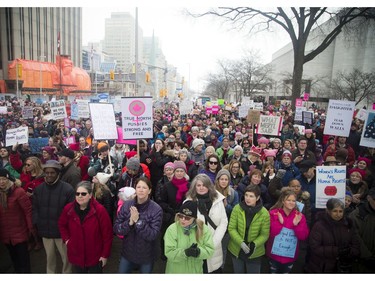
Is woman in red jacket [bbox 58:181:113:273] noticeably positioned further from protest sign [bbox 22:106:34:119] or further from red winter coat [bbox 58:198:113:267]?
protest sign [bbox 22:106:34:119]

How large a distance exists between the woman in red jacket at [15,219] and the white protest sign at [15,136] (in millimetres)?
3783

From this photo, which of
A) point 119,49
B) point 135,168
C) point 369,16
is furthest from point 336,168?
point 119,49

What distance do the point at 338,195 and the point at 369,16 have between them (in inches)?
576

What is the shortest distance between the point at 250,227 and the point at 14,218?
3.05 meters

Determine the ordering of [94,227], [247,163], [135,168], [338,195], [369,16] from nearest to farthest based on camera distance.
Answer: [94,227]
[338,195]
[135,168]
[247,163]
[369,16]

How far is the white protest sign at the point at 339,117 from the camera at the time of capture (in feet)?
24.9

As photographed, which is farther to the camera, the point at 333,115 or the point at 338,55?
the point at 338,55

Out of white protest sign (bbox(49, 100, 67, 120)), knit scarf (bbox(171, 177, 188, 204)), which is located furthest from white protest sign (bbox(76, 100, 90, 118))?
knit scarf (bbox(171, 177, 188, 204))

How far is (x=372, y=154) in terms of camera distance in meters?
7.67

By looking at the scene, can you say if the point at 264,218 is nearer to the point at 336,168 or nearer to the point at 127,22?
the point at 336,168

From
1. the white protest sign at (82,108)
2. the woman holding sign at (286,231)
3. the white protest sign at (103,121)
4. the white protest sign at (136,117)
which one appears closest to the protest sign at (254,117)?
the white protest sign at (136,117)

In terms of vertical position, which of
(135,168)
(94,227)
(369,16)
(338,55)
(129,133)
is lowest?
(94,227)

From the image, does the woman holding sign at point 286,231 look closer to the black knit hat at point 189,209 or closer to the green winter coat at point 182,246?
the green winter coat at point 182,246

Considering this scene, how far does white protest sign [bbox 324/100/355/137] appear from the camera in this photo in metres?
7.58
